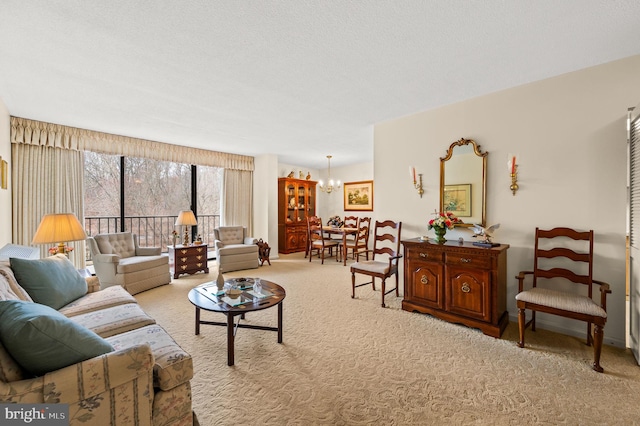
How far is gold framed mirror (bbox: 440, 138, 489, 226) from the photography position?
3.14 m

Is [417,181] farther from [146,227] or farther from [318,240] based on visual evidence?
[146,227]

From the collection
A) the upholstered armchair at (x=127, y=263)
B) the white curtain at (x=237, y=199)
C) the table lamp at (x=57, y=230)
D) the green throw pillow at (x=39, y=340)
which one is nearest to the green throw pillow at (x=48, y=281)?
the table lamp at (x=57, y=230)

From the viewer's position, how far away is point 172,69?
2.47 meters

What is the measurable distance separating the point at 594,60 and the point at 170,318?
487cm

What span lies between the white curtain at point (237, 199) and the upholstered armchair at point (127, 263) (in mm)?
2013

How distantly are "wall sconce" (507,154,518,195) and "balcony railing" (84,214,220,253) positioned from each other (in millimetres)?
5059

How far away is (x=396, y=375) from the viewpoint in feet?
6.57

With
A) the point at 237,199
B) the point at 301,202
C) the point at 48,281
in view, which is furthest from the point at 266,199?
the point at 48,281

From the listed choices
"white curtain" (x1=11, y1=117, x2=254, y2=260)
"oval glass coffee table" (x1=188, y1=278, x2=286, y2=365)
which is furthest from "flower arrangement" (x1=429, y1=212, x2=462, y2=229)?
"white curtain" (x1=11, y1=117, x2=254, y2=260)

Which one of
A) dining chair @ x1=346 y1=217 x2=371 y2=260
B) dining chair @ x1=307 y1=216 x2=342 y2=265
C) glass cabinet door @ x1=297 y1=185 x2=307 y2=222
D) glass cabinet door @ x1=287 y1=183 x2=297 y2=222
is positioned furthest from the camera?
glass cabinet door @ x1=297 y1=185 x2=307 y2=222

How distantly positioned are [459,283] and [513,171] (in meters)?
1.32

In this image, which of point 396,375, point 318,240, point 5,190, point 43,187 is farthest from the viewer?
point 318,240

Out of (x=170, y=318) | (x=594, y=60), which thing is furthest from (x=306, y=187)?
(x=594, y=60)

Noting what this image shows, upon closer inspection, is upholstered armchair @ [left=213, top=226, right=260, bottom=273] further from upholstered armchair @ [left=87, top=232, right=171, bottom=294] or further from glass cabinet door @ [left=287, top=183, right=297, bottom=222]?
glass cabinet door @ [left=287, top=183, right=297, bottom=222]
